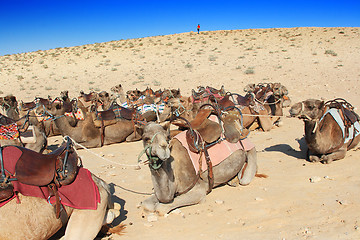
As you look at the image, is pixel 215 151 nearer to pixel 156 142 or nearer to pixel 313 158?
pixel 156 142

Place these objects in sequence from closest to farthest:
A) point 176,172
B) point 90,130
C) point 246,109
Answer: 1. point 176,172
2. point 90,130
3. point 246,109

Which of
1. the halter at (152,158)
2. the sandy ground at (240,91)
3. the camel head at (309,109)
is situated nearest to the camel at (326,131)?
the camel head at (309,109)

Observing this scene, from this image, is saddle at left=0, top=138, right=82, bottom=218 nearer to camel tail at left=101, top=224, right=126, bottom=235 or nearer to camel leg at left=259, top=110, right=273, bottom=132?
camel tail at left=101, top=224, right=126, bottom=235

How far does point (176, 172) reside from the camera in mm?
4633

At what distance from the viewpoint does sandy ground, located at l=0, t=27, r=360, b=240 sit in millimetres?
4246

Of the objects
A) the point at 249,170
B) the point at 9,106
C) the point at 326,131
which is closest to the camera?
the point at 249,170

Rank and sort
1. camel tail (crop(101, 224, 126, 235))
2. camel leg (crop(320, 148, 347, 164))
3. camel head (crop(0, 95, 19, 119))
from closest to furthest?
1. camel tail (crop(101, 224, 126, 235))
2. camel leg (crop(320, 148, 347, 164))
3. camel head (crop(0, 95, 19, 119))

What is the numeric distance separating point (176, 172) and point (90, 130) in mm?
5251

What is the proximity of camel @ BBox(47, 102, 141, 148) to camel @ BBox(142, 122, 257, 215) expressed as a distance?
484 centimetres

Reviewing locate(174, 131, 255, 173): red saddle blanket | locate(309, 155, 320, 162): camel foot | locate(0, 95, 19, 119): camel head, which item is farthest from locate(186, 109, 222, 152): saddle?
locate(0, 95, 19, 119): camel head

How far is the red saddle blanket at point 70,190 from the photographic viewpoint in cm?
320

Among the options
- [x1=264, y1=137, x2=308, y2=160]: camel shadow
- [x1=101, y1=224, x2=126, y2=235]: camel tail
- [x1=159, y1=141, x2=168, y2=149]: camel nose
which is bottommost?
[x1=264, y1=137, x2=308, y2=160]: camel shadow

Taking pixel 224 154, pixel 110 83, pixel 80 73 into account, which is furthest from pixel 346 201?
pixel 80 73

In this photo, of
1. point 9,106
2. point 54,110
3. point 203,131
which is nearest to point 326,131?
point 203,131
